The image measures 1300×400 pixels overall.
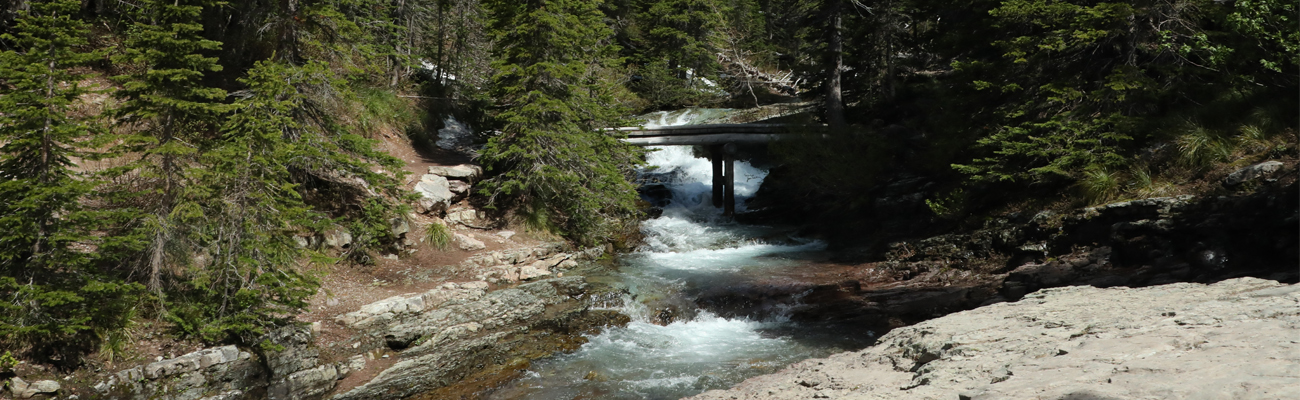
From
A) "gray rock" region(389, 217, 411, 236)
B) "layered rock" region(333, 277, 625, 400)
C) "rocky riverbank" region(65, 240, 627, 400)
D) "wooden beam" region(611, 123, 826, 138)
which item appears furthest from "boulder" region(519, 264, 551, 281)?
"wooden beam" region(611, 123, 826, 138)

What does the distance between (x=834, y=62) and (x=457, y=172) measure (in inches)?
512

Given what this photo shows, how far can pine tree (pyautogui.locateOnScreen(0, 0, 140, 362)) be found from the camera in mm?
7352

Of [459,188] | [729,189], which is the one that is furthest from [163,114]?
[729,189]

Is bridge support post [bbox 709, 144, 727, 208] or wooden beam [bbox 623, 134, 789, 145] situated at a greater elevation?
wooden beam [bbox 623, 134, 789, 145]

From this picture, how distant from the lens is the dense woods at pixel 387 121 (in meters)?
7.83

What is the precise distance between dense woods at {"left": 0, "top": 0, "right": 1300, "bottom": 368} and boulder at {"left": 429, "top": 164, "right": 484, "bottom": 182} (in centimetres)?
69

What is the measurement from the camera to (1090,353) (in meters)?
5.36

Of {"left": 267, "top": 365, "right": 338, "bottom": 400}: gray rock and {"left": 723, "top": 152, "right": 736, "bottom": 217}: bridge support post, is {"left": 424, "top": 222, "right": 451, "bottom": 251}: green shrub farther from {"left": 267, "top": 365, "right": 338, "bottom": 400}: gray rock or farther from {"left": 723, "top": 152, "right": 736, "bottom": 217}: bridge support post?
{"left": 723, "top": 152, "right": 736, "bottom": 217}: bridge support post

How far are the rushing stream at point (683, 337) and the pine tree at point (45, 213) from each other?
4.97 m

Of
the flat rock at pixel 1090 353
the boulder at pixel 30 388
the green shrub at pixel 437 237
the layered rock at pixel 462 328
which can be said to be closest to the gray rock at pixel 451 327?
the layered rock at pixel 462 328

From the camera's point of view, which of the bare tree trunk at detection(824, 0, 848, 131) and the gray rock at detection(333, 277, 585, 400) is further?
the bare tree trunk at detection(824, 0, 848, 131)

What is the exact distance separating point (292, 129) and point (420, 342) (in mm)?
5966

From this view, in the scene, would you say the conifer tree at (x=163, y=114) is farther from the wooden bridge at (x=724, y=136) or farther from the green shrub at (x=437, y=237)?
the wooden bridge at (x=724, y=136)

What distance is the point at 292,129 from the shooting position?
43.5ft
